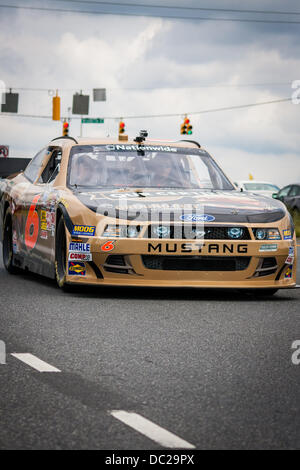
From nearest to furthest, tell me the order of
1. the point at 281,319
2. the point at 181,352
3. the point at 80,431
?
1. the point at 80,431
2. the point at 181,352
3. the point at 281,319

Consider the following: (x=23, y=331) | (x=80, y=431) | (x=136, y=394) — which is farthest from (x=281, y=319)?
(x=80, y=431)

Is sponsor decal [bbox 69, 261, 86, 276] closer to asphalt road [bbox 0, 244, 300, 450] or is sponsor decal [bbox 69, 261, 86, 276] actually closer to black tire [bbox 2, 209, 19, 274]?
asphalt road [bbox 0, 244, 300, 450]

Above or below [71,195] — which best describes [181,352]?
below

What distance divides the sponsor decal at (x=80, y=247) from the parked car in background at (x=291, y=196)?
982 inches

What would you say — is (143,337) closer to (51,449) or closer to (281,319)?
(281,319)

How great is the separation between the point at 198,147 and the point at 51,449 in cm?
741

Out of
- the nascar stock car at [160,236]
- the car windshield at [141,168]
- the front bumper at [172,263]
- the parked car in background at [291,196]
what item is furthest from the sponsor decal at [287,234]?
the parked car in background at [291,196]

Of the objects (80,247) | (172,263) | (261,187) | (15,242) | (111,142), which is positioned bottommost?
(261,187)

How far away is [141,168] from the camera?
33.4 ft

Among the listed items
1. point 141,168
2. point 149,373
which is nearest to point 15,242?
point 141,168

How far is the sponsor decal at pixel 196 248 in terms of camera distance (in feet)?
28.4

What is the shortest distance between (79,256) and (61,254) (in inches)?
21.0

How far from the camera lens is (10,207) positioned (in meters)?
11.7

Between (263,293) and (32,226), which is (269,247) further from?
(32,226)
